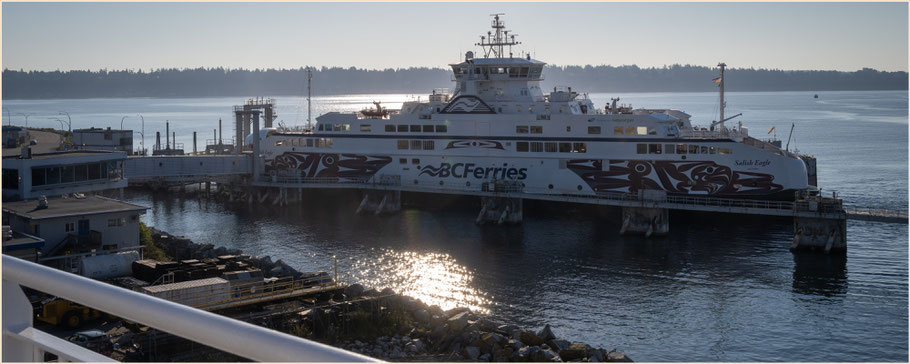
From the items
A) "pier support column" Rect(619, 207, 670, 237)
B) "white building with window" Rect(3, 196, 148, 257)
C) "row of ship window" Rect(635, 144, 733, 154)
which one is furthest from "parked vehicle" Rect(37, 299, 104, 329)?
"row of ship window" Rect(635, 144, 733, 154)

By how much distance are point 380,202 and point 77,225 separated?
2008cm

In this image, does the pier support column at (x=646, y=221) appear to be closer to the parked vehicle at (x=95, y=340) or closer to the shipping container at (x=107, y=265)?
→ the shipping container at (x=107, y=265)

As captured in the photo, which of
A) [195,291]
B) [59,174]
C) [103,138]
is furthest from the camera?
[103,138]

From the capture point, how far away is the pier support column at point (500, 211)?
42812 mm

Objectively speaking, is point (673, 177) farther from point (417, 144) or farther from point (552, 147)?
point (417, 144)

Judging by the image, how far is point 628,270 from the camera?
3269 centimetres

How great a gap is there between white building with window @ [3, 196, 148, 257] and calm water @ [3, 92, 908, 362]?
6762 mm

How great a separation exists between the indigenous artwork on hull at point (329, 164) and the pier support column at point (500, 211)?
24.9 feet

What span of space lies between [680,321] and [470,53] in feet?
85.9

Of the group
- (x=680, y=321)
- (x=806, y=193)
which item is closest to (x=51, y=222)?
(x=680, y=321)

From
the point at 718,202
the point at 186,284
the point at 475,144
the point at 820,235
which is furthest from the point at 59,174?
the point at 820,235

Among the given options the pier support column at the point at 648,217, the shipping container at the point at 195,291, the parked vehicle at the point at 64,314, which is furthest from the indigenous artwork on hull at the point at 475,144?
the parked vehicle at the point at 64,314

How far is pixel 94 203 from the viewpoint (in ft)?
105

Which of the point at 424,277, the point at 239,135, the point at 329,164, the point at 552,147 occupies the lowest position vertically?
the point at 424,277
